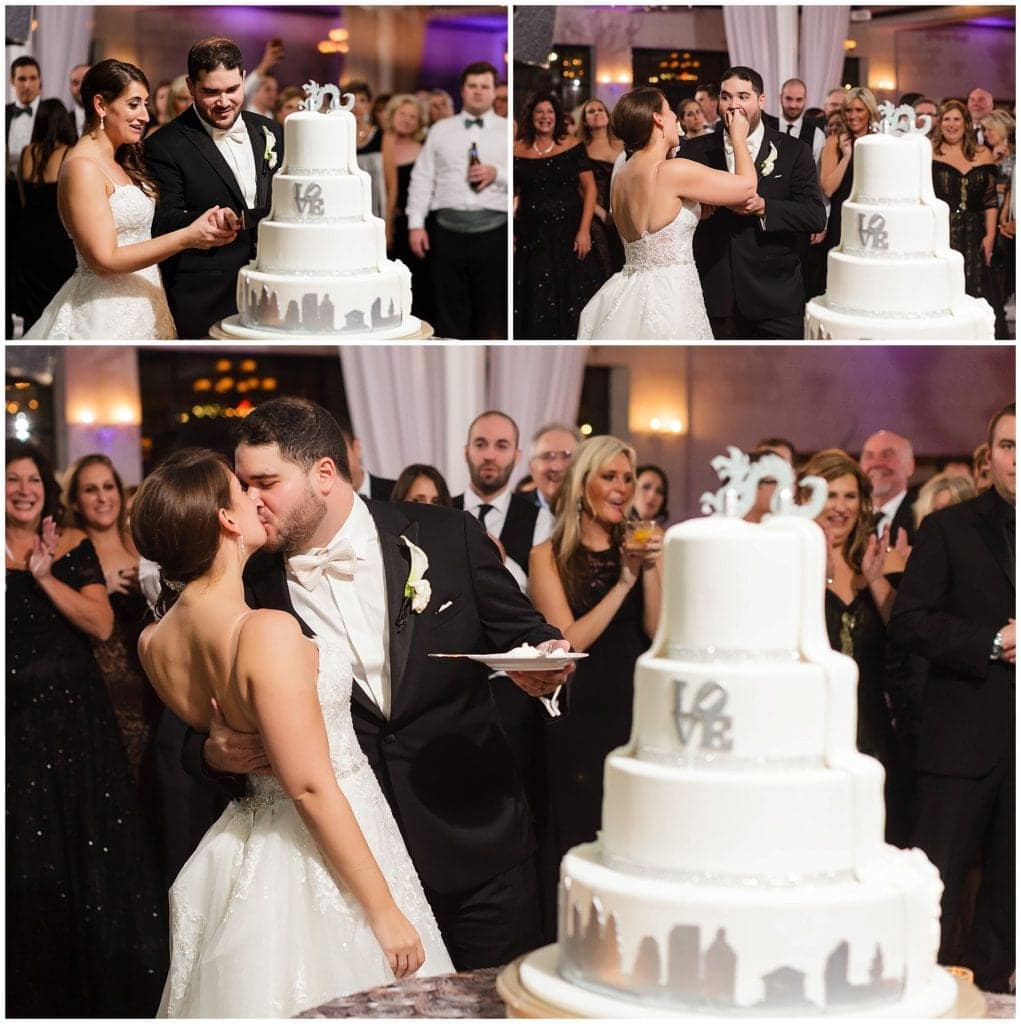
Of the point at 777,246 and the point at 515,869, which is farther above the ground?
the point at 777,246

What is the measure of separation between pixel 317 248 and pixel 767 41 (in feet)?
3.72

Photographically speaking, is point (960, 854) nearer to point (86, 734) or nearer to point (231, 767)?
point (231, 767)

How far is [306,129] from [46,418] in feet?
3.64

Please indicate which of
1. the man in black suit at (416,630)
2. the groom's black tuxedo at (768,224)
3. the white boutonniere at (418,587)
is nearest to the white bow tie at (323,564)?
the man in black suit at (416,630)

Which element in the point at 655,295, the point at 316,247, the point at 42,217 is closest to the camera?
the point at 316,247

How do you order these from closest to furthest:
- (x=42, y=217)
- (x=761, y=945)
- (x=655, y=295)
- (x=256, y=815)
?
(x=761, y=945) → (x=256, y=815) → (x=655, y=295) → (x=42, y=217)

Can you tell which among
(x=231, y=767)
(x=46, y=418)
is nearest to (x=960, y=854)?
(x=231, y=767)

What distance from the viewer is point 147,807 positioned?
4.37m

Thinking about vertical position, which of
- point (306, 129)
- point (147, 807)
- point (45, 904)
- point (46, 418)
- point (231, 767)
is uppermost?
point (306, 129)

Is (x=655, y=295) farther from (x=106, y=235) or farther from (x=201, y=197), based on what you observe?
(x=106, y=235)

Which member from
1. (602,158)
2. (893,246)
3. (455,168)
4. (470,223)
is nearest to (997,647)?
(893,246)

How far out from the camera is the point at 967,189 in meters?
3.98

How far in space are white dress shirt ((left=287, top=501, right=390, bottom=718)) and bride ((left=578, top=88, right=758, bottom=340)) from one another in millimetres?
892

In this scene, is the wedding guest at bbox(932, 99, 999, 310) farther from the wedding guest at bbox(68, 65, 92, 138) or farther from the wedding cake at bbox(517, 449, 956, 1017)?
the wedding guest at bbox(68, 65, 92, 138)
